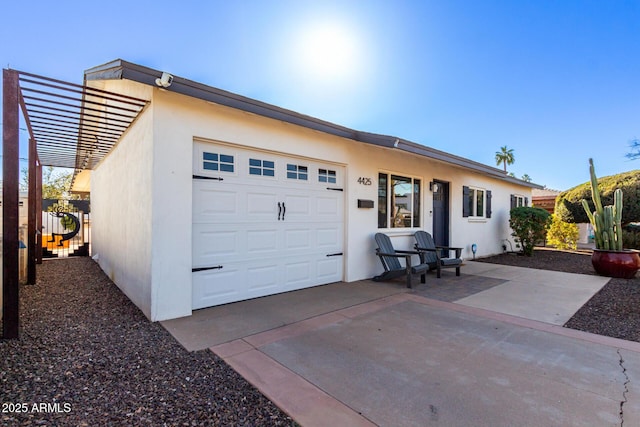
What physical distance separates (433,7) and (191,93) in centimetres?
584

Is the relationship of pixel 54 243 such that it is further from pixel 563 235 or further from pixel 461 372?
pixel 563 235

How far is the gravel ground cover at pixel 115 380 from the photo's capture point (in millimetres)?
1922

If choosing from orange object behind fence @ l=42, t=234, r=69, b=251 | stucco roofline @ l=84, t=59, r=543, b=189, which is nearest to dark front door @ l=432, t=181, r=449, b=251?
stucco roofline @ l=84, t=59, r=543, b=189

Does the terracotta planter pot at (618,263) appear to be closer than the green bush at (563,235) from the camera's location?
Yes

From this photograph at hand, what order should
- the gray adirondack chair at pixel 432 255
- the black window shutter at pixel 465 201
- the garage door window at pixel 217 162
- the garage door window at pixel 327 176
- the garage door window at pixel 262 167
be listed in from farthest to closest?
the black window shutter at pixel 465 201 → the gray adirondack chair at pixel 432 255 → the garage door window at pixel 327 176 → the garage door window at pixel 262 167 → the garage door window at pixel 217 162

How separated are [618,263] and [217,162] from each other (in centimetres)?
845

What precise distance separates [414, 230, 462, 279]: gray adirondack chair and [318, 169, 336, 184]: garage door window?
2.50m

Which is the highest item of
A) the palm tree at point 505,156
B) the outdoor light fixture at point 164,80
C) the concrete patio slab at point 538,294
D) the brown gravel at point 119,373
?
the palm tree at point 505,156

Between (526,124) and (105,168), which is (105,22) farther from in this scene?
(526,124)

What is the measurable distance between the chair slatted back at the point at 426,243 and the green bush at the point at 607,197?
10.5 meters

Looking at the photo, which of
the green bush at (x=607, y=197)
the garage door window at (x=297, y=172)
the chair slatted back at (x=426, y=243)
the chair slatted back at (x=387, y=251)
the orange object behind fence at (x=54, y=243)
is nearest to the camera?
the garage door window at (x=297, y=172)

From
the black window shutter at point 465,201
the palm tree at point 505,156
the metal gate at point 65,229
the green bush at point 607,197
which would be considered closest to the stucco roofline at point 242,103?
the black window shutter at point 465,201

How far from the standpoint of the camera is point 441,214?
852 cm

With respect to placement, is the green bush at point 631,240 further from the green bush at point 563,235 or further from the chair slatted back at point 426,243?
the chair slatted back at point 426,243
